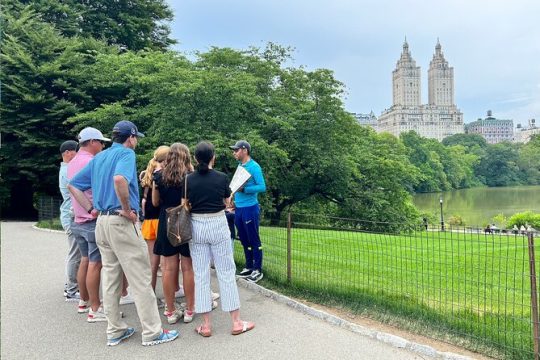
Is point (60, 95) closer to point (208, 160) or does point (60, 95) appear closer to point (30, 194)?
point (30, 194)

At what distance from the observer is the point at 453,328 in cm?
459

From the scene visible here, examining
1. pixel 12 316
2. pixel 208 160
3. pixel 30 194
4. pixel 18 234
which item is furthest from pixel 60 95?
pixel 208 160

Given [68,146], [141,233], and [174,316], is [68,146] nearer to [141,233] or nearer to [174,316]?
[141,233]

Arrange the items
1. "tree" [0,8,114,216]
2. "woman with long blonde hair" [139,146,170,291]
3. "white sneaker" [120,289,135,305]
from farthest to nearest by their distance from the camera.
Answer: "tree" [0,8,114,216] < "white sneaker" [120,289,135,305] < "woman with long blonde hair" [139,146,170,291]

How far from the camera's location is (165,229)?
4.93 metres

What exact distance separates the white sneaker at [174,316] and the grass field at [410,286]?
1691mm

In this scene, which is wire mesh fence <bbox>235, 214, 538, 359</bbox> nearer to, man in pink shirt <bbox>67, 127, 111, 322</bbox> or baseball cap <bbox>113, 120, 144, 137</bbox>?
man in pink shirt <bbox>67, 127, 111, 322</bbox>

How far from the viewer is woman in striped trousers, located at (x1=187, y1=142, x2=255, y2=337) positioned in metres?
4.54

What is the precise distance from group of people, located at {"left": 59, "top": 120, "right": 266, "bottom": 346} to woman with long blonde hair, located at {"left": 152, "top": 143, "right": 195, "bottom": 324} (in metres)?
0.01

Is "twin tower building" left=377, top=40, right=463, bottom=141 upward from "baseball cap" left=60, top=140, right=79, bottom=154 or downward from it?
upward

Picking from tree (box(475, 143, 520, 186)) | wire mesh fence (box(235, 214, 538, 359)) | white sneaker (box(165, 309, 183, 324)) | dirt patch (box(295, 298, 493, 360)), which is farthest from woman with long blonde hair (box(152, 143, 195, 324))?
tree (box(475, 143, 520, 186))

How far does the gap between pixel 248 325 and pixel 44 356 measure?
198cm

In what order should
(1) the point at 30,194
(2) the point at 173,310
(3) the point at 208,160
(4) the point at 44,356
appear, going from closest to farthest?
1. (4) the point at 44,356
2. (3) the point at 208,160
3. (2) the point at 173,310
4. (1) the point at 30,194

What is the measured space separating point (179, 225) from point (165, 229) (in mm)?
491
